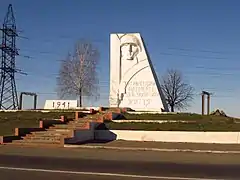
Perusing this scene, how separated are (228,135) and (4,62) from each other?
3993cm

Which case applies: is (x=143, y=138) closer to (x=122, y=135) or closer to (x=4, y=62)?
(x=122, y=135)

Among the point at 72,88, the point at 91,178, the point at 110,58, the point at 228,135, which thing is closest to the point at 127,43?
the point at 110,58

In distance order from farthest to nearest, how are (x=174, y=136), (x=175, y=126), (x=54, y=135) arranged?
(x=175, y=126)
(x=54, y=135)
(x=174, y=136)

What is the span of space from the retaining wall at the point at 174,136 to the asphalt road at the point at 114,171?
36.1 feet

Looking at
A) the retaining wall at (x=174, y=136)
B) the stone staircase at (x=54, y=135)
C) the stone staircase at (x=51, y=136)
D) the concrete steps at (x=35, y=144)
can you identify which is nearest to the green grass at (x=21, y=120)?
the stone staircase at (x=54, y=135)

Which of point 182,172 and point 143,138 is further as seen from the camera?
point 143,138

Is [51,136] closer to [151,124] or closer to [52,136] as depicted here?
[52,136]

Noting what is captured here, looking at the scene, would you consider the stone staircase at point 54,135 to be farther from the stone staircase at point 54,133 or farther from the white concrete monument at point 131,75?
the white concrete monument at point 131,75

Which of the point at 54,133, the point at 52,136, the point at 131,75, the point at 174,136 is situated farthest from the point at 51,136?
the point at 131,75

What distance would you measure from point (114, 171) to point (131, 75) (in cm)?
3501

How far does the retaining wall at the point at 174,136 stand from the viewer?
26302 mm

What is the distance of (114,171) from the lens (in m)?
13.3

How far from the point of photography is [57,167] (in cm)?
1419

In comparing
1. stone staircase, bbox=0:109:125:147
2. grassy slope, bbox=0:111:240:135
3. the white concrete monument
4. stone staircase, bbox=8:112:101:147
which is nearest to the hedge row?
grassy slope, bbox=0:111:240:135
